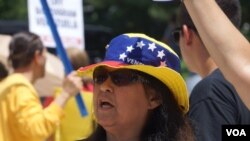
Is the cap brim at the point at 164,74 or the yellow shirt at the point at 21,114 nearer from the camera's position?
the cap brim at the point at 164,74

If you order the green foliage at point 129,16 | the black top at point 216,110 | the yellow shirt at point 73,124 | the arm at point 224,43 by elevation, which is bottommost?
the green foliage at point 129,16

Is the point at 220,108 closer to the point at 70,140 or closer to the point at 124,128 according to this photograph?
the point at 124,128

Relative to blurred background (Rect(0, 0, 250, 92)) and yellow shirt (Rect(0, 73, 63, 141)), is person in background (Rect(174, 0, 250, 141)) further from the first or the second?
blurred background (Rect(0, 0, 250, 92))

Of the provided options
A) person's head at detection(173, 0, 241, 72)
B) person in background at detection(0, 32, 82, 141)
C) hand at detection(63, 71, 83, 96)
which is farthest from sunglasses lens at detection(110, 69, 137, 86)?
hand at detection(63, 71, 83, 96)

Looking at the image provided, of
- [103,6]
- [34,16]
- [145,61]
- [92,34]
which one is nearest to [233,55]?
[145,61]

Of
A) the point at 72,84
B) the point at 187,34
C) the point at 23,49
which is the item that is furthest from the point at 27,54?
the point at 187,34

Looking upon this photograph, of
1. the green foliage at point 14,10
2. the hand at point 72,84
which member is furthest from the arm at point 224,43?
the green foliage at point 14,10

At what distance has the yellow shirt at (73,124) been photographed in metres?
6.36

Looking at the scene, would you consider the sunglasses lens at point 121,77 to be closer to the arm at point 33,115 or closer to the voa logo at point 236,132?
the voa logo at point 236,132

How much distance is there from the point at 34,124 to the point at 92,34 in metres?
6.86

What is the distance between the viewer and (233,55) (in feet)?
7.16

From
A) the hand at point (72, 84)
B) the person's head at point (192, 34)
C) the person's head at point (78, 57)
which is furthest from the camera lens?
the person's head at point (78, 57)

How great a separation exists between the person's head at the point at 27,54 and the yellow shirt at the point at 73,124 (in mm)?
412

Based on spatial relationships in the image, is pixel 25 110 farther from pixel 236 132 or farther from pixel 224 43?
pixel 224 43
